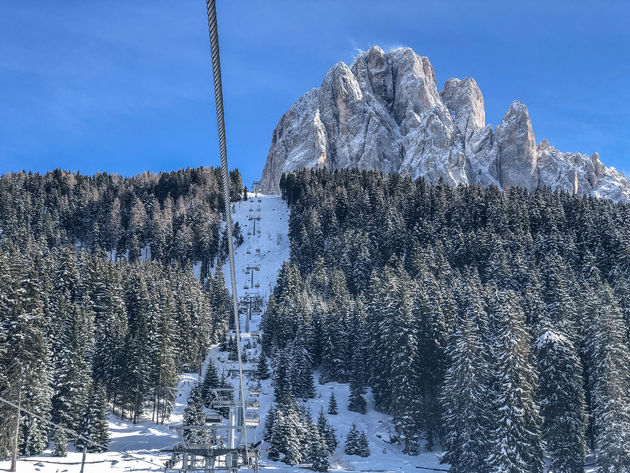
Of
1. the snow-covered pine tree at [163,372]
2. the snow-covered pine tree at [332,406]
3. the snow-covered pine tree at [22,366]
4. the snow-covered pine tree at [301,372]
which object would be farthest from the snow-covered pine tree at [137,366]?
the snow-covered pine tree at [332,406]

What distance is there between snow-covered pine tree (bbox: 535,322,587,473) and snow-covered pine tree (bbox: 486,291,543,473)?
4.36 ft

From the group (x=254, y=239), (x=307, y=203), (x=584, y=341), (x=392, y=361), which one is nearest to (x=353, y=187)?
(x=307, y=203)

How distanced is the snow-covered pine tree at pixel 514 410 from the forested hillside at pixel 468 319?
11 centimetres

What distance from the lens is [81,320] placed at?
214ft

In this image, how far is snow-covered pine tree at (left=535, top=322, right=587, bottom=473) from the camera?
44.9 metres

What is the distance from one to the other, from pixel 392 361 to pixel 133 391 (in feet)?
97.7

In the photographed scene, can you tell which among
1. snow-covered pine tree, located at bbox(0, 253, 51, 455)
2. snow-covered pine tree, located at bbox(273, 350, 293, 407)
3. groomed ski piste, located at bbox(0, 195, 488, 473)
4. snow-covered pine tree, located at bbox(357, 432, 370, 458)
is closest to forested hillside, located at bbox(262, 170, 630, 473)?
snow-covered pine tree, located at bbox(273, 350, 293, 407)

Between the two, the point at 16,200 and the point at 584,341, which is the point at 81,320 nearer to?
the point at 584,341

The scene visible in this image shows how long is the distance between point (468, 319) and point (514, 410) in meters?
10.4

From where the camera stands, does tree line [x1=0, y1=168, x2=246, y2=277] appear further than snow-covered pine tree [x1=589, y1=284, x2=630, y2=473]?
Yes

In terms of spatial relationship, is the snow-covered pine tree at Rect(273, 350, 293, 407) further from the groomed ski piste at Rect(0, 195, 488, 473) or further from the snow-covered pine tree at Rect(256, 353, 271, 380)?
the groomed ski piste at Rect(0, 195, 488, 473)

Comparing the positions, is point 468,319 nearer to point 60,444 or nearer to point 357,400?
point 357,400

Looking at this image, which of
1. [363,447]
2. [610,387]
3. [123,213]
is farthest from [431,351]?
[123,213]

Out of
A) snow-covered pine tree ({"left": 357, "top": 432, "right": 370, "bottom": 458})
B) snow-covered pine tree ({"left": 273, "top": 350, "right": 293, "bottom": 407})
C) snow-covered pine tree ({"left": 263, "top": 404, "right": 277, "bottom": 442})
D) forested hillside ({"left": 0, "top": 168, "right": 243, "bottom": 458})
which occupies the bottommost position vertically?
snow-covered pine tree ({"left": 357, "top": 432, "right": 370, "bottom": 458})
